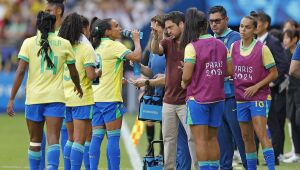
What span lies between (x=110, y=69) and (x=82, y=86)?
Result: 44 centimetres

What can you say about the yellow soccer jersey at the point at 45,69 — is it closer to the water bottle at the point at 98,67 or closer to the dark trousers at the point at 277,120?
the water bottle at the point at 98,67

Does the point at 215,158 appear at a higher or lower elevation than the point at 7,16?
lower

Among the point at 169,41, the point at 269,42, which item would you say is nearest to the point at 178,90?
the point at 169,41

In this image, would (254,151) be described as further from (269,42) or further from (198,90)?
(269,42)

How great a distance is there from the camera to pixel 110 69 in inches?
512

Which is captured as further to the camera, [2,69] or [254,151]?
[2,69]

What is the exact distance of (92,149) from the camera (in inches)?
512

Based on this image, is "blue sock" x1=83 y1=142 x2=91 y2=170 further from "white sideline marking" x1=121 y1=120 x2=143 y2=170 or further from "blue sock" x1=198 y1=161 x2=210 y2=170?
"blue sock" x1=198 y1=161 x2=210 y2=170

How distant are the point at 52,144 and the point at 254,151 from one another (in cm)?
281

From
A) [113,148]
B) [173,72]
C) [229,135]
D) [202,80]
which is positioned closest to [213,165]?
[202,80]

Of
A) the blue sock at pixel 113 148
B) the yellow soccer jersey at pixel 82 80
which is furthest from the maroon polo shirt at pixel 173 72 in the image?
the yellow soccer jersey at pixel 82 80

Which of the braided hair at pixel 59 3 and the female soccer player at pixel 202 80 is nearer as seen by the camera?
the female soccer player at pixel 202 80

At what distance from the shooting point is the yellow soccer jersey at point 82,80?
1274 centimetres

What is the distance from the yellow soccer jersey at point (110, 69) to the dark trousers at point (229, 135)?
1.58 metres
